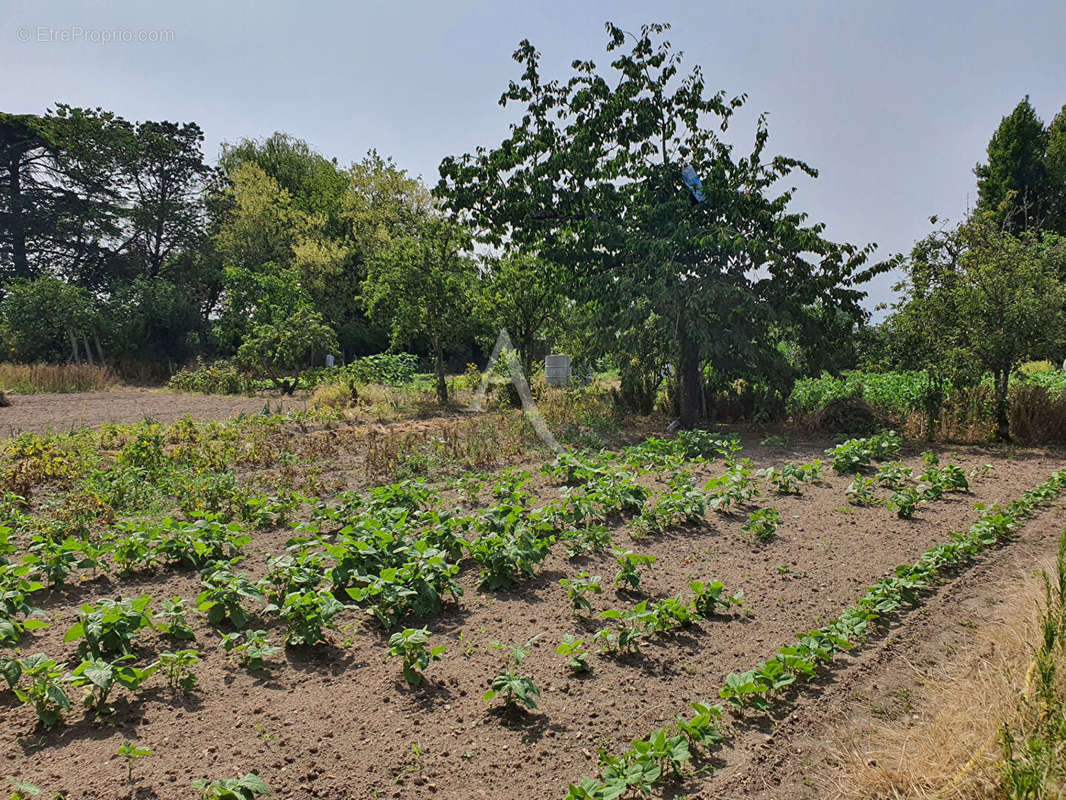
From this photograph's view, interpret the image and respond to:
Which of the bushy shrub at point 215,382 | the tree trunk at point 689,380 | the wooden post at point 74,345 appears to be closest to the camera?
the tree trunk at point 689,380

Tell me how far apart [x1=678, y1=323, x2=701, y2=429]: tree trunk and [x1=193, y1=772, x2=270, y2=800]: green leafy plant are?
915cm

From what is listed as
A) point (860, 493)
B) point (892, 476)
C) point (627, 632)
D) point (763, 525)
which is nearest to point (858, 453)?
point (892, 476)

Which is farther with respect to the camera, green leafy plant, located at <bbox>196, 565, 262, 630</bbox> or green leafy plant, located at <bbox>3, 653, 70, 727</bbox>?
green leafy plant, located at <bbox>196, 565, 262, 630</bbox>

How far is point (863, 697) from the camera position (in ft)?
8.83

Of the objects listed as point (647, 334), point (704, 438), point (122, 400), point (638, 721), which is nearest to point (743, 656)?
point (638, 721)

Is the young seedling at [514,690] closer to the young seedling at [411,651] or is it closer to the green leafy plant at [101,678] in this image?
the young seedling at [411,651]

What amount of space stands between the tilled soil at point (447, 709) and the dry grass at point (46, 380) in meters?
15.4

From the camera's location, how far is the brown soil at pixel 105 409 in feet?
32.1

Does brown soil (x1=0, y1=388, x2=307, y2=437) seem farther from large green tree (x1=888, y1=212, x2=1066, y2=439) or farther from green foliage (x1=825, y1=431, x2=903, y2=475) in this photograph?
large green tree (x1=888, y1=212, x2=1066, y2=439)

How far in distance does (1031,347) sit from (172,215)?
3107 centimetres

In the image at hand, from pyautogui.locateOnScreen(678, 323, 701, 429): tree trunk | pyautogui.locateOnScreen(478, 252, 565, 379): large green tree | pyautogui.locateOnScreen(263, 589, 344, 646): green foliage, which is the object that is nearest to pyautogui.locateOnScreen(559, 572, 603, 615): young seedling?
pyautogui.locateOnScreen(263, 589, 344, 646): green foliage

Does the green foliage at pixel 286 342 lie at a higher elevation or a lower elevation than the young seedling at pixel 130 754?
higher

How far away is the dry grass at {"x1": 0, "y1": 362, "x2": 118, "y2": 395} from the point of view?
15.6 metres

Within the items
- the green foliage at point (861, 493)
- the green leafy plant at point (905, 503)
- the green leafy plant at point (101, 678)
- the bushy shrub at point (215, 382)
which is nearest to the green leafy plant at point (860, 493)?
the green foliage at point (861, 493)
